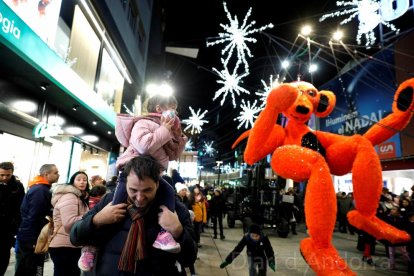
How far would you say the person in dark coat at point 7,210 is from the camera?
404cm

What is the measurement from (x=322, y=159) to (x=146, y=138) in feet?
9.82

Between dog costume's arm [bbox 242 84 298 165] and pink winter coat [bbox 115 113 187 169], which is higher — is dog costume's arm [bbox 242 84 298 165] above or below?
above

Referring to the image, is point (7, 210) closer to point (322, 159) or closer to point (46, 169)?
point (46, 169)

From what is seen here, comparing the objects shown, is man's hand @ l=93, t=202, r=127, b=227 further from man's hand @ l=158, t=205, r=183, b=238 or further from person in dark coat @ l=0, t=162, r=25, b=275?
person in dark coat @ l=0, t=162, r=25, b=275

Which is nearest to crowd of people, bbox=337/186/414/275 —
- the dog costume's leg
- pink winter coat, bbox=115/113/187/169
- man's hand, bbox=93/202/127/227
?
the dog costume's leg

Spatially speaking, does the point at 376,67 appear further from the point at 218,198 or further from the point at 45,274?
the point at 45,274

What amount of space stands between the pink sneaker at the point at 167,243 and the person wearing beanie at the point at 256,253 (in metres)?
3.82

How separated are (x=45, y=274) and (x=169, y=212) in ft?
16.9

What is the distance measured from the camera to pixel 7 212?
4.10 m

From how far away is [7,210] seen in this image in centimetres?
410

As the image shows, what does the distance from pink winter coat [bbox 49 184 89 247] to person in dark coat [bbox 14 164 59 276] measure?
26.3 inches

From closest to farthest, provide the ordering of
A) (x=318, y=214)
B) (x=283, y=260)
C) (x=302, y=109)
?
1. (x=318, y=214)
2. (x=302, y=109)
3. (x=283, y=260)

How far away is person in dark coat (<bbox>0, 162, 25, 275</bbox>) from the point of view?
4039mm

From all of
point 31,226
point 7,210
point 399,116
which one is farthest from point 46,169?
point 399,116
